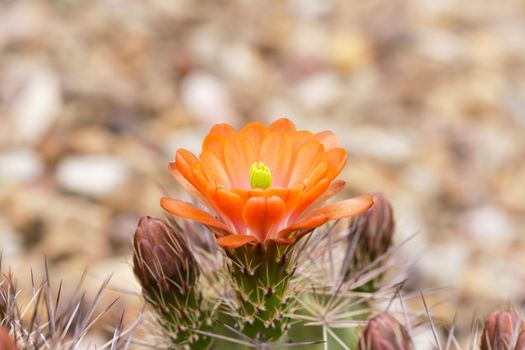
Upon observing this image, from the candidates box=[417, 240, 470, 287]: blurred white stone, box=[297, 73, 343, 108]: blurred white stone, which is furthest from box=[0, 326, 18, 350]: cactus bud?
box=[297, 73, 343, 108]: blurred white stone

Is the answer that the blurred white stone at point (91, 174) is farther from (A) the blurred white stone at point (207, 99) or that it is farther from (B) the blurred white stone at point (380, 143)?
(B) the blurred white stone at point (380, 143)

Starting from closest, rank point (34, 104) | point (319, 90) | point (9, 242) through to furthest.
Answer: point (9, 242)
point (34, 104)
point (319, 90)

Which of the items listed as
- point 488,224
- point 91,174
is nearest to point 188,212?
point 91,174

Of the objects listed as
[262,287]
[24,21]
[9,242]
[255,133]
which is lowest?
[9,242]

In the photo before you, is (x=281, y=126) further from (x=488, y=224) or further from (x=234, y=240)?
(x=488, y=224)

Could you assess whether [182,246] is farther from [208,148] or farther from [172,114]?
[172,114]

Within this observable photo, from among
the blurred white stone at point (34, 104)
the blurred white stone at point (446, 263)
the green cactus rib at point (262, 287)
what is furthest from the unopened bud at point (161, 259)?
the blurred white stone at point (34, 104)

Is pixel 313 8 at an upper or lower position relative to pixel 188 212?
upper
